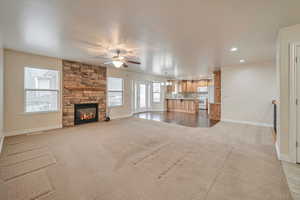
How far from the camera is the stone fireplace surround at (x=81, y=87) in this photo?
4.87 metres

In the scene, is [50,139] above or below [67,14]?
below

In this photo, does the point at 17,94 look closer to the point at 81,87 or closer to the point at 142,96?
the point at 81,87

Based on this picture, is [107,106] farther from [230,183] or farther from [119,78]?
[230,183]

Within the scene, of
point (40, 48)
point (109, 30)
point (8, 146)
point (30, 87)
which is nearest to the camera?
point (109, 30)

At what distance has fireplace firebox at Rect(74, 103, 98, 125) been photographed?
17.1 ft

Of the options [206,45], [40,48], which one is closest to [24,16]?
[40,48]

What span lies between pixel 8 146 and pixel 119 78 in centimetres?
461

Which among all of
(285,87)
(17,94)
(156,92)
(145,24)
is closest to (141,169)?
(145,24)

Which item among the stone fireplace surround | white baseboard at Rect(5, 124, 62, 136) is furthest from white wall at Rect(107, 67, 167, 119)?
white baseboard at Rect(5, 124, 62, 136)

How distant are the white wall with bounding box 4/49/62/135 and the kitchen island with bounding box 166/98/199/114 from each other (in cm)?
738

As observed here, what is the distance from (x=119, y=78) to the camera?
6.66 meters

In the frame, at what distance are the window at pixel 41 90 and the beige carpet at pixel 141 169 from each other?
1.31 meters

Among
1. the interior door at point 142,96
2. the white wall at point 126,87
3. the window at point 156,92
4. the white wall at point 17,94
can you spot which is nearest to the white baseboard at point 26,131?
the white wall at point 17,94

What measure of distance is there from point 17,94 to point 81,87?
1842 mm
